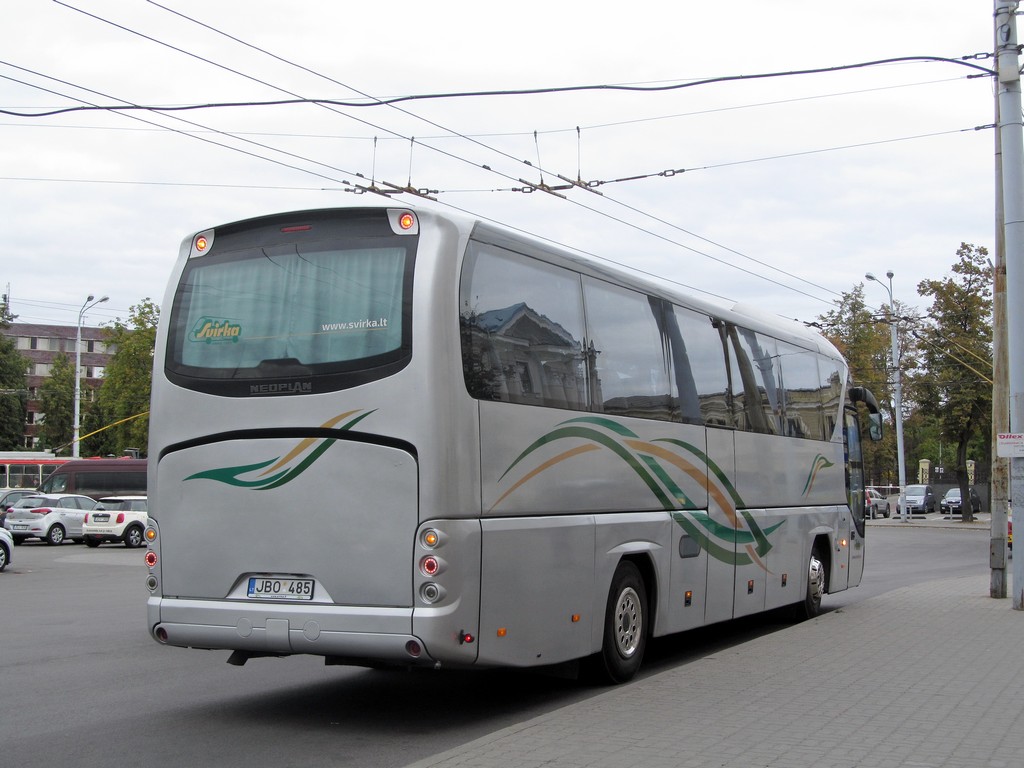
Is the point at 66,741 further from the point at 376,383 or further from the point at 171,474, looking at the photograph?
the point at 376,383

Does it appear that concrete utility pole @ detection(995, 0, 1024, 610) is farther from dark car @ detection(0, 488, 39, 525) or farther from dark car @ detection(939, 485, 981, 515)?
dark car @ detection(939, 485, 981, 515)

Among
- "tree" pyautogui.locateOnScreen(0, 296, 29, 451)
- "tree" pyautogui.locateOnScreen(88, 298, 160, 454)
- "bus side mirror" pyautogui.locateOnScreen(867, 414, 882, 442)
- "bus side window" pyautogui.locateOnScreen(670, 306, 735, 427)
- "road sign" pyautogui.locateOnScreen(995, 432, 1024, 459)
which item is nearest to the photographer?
"bus side window" pyautogui.locateOnScreen(670, 306, 735, 427)

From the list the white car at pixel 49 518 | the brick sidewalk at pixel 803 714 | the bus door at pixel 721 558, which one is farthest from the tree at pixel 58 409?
the brick sidewalk at pixel 803 714

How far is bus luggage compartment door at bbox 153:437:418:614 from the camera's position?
737cm

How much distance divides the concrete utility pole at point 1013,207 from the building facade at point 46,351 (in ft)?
342

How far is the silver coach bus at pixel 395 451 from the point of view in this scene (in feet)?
24.2

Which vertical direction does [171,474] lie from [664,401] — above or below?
below

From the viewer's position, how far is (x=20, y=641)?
40.2ft

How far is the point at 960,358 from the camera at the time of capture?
51.1 meters

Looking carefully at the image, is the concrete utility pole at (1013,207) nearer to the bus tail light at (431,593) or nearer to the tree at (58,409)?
the bus tail light at (431,593)

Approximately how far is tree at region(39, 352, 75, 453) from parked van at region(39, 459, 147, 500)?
56219 mm

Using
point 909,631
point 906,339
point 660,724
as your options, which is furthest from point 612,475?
point 906,339

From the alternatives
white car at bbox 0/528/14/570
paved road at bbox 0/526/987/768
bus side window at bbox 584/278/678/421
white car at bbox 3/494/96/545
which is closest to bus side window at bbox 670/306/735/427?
bus side window at bbox 584/278/678/421

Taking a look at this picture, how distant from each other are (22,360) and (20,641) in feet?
294
